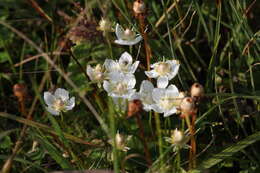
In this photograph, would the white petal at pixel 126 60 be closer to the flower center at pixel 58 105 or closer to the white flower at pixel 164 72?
the white flower at pixel 164 72

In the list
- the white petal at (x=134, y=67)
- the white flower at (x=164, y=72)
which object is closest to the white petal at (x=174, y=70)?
the white flower at (x=164, y=72)

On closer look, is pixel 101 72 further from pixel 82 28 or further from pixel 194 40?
pixel 194 40

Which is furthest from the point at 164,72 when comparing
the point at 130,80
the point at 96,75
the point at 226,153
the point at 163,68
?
the point at 226,153

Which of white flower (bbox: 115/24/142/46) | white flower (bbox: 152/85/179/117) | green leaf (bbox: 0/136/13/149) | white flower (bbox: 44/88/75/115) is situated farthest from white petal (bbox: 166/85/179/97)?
green leaf (bbox: 0/136/13/149)

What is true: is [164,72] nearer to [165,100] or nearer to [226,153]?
[165,100]

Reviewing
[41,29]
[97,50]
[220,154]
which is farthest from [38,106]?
[220,154]
